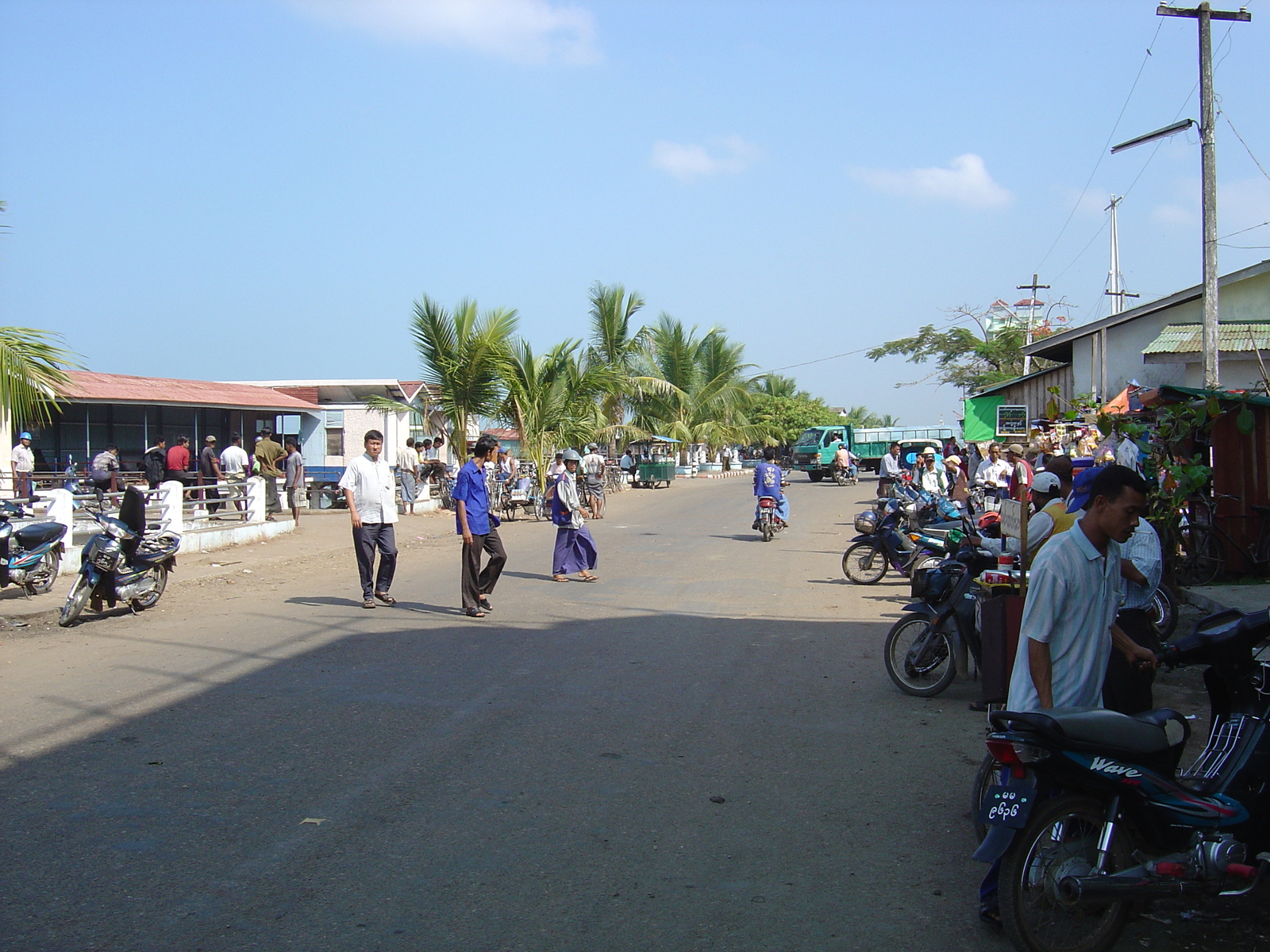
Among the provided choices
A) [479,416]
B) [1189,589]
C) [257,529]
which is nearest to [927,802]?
[1189,589]

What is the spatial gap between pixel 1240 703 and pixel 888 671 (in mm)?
3487

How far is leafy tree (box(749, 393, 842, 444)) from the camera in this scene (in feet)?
227

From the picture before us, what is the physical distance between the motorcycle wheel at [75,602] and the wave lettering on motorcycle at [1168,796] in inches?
371

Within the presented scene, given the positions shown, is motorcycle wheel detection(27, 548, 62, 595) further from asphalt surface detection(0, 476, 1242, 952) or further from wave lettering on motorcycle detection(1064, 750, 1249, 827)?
wave lettering on motorcycle detection(1064, 750, 1249, 827)

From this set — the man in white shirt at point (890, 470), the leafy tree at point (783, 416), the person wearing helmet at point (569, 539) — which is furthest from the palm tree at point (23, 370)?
the leafy tree at point (783, 416)

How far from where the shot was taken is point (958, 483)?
16203mm

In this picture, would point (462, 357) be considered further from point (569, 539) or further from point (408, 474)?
point (569, 539)

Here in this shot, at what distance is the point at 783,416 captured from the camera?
237 ft

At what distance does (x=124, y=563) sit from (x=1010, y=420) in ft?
64.8

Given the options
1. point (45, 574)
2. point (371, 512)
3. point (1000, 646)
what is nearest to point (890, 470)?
point (371, 512)

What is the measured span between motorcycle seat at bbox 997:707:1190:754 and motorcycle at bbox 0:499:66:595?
10807 mm

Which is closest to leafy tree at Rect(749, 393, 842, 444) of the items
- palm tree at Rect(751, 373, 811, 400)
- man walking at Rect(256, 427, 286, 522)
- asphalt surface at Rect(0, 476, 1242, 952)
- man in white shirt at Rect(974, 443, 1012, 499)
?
palm tree at Rect(751, 373, 811, 400)

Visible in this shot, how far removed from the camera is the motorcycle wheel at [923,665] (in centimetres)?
699

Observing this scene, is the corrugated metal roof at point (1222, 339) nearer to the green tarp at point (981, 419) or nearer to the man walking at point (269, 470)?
the green tarp at point (981, 419)
